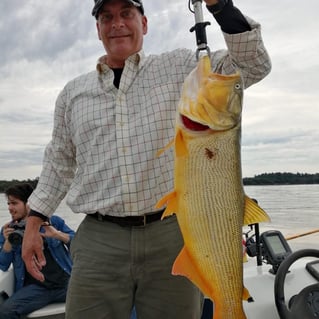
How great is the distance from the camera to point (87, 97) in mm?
3227

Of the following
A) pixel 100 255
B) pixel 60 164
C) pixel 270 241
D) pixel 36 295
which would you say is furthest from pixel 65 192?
pixel 36 295

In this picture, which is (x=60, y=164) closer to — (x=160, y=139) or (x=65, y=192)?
(x=65, y=192)

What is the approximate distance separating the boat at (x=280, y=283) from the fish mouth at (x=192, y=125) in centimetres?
148

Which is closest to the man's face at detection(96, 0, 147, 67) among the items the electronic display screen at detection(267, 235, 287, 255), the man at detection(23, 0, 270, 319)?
the man at detection(23, 0, 270, 319)

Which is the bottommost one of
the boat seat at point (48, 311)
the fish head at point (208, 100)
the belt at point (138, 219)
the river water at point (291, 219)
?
the river water at point (291, 219)

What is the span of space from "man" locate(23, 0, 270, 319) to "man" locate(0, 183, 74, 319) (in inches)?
103

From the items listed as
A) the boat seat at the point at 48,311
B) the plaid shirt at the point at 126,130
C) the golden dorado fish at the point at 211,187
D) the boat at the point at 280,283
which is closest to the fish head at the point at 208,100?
the golden dorado fish at the point at 211,187

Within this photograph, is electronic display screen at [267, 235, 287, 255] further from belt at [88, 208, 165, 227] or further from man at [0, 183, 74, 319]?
man at [0, 183, 74, 319]

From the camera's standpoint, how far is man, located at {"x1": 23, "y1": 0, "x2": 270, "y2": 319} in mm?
2963

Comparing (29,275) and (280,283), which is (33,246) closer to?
(280,283)

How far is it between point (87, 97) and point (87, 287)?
3.99 feet

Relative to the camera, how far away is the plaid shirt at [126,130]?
2.96 meters

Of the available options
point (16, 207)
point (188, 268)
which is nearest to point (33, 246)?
point (188, 268)

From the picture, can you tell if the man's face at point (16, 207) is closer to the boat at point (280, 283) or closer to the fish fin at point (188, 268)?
the boat at point (280, 283)
